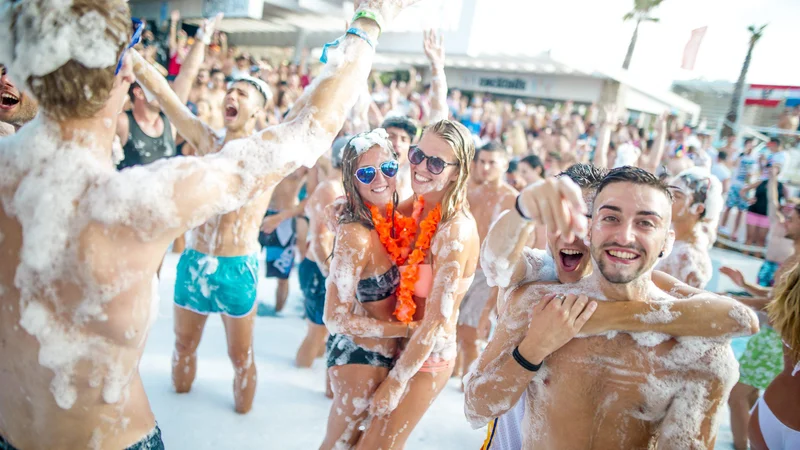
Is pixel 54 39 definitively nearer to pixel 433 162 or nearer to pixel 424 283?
pixel 433 162

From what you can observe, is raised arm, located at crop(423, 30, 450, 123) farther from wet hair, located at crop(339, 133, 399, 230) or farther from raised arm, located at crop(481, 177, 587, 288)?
raised arm, located at crop(481, 177, 587, 288)

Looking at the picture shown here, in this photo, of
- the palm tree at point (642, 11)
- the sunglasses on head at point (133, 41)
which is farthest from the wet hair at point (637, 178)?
the palm tree at point (642, 11)

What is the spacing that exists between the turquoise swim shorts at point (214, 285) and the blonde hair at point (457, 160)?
1.55 meters

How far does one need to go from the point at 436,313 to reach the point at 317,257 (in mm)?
1868

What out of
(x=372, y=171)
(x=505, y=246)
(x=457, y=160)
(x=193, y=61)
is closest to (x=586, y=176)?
(x=457, y=160)

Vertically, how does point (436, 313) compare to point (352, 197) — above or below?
below

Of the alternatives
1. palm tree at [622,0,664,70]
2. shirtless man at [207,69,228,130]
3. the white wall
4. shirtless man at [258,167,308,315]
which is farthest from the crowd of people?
palm tree at [622,0,664,70]

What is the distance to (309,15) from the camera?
58.7ft

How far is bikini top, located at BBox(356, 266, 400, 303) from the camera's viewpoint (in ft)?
7.78

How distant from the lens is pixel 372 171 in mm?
2449

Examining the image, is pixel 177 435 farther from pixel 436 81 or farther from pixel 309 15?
pixel 309 15

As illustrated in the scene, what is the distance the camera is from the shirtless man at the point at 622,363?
1.59 metres

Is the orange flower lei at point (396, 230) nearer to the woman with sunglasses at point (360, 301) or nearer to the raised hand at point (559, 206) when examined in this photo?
the woman with sunglasses at point (360, 301)

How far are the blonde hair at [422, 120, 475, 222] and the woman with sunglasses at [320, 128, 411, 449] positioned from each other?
0.94 feet
